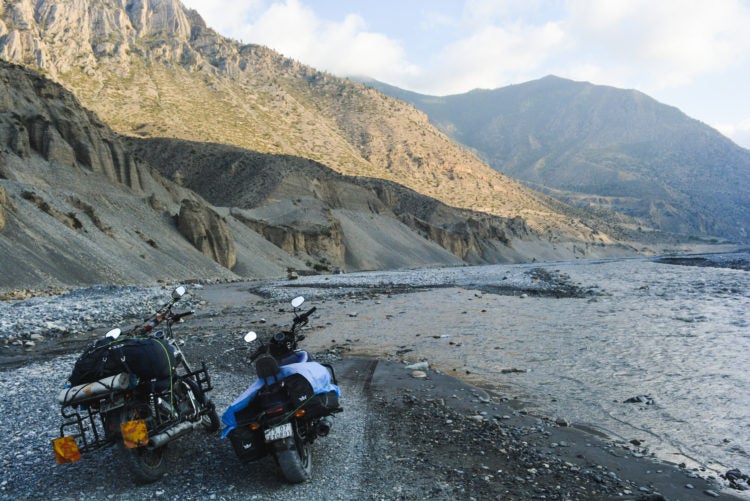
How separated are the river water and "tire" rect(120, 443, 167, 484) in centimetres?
578

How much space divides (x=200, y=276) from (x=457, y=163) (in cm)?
12100

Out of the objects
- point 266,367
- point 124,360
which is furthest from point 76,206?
point 266,367

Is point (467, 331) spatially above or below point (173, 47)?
below

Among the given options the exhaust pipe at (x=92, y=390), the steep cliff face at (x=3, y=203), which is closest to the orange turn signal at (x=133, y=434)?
the exhaust pipe at (x=92, y=390)

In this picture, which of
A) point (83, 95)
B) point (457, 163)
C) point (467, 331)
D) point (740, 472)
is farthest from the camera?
point (457, 163)

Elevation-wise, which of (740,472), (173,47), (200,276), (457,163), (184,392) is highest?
(173,47)

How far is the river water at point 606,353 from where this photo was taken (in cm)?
784

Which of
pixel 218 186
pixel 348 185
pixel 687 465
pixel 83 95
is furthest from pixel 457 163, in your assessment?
pixel 687 465

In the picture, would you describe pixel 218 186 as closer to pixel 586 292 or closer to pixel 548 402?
pixel 586 292

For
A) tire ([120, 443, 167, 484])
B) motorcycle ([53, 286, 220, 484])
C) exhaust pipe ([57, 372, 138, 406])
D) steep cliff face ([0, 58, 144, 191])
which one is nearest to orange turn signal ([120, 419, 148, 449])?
motorcycle ([53, 286, 220, 484])

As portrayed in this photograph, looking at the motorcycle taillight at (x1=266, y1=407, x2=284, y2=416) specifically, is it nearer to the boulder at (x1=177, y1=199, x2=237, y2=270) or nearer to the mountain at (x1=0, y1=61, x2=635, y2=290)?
the mountain at (x1=0, y1=61, x2=635, y2=290)

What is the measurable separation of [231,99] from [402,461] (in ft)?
409

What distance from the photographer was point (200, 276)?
42000 mm

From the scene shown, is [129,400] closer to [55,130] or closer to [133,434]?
[133,434]
